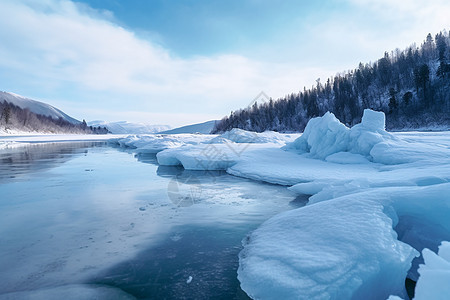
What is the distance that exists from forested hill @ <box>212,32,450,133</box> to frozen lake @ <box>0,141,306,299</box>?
4147 centimetres

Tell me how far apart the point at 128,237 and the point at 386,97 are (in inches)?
2369

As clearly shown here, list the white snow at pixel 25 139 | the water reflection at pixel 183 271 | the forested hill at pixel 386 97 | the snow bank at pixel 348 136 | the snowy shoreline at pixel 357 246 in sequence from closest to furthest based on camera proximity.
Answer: the snowy shoreline at pixel 357 246 → the water reflection at pixel 183 271 → the snow bank at pixel 348 136 → the white snow at pixel 25 139 → the forested hill at pixel 386 97

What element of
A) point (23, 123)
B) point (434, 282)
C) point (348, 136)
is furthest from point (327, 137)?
point (23, 123)

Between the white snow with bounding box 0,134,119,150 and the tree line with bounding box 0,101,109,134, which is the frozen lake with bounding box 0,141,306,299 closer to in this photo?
the white snow with bounding box 0,134,119,150

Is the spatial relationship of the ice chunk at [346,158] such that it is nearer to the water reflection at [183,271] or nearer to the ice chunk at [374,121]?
the ice chunk at [374,121]

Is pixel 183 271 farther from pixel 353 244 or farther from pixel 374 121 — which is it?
pixel 374 121

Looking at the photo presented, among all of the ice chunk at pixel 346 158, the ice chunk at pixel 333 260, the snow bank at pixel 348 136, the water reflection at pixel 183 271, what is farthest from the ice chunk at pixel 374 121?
the water reflection at pixel 183 271

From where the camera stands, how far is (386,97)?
2055 inches

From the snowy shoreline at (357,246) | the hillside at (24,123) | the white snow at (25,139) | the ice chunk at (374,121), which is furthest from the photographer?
the hillside at (24,123)

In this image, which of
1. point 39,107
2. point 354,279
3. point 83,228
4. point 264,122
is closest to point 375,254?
point 354,279

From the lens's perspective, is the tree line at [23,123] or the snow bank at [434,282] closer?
the snow bank at [434,282]

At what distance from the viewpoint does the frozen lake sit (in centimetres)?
271

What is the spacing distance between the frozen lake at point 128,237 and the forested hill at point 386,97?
1633 inches

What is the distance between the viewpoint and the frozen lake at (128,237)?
2.71m
